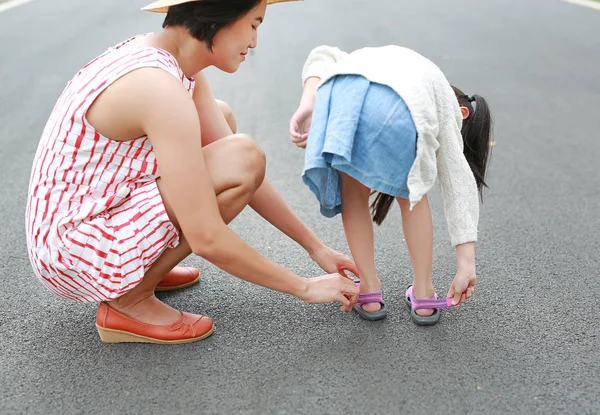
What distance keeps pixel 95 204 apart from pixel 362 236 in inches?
27.6

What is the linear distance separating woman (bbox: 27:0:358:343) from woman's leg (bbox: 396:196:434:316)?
0.22 m

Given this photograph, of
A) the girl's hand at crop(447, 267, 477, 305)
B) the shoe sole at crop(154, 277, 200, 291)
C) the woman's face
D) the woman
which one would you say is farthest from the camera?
the shoe sole at crop(154, 277, 200, 291)

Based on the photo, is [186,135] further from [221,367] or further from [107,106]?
[221,367]

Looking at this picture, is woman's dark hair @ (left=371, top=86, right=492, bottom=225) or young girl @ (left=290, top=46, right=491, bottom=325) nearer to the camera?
young girl @ (left=290, top=46, right=491, bottom=325)

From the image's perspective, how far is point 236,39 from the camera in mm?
1662

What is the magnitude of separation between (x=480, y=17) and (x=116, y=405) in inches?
272

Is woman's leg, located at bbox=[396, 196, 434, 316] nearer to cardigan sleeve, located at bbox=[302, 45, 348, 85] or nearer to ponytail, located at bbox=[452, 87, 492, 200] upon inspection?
ponytail, located at bbox=[452, 87, 492, 200]

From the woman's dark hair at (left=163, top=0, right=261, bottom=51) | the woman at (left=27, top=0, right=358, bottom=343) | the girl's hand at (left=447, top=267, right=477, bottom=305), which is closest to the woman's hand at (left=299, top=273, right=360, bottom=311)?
the woman at (left=27, top=0, right=358, bottom=343)

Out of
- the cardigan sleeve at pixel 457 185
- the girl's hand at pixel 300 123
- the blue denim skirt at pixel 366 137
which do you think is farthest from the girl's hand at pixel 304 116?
the cardigan sleeve at pixel 457 185

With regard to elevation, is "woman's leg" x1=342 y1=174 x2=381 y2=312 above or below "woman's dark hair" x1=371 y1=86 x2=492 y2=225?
below

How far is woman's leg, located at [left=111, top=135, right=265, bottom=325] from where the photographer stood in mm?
1723

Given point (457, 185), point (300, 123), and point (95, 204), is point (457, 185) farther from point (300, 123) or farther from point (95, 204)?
point (95, 204)

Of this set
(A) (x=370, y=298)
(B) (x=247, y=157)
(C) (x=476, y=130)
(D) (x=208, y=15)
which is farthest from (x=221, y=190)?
(C) (x=476, y=130)

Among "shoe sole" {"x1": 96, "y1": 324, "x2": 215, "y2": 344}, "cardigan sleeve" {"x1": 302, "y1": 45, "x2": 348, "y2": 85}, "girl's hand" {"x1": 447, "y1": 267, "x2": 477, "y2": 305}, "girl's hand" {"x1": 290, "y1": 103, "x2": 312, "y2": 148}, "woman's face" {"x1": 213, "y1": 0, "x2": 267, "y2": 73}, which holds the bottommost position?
"shoe sole" {"x1": 96, "y1": 324, "x2": 215, "y2": 344}
